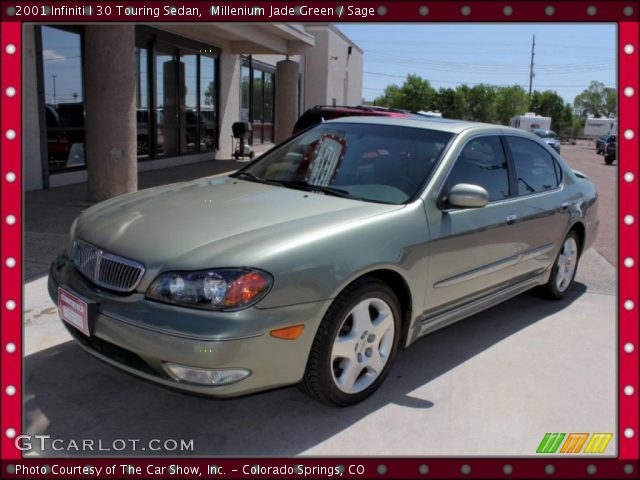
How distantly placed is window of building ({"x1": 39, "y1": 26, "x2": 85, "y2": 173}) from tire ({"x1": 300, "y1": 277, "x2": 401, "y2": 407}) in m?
8.16

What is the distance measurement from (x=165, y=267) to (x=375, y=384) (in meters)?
1.41

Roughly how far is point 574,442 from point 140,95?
39.0 ft

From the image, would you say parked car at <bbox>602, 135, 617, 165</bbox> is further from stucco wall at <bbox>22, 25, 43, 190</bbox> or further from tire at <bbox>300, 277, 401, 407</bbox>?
tire at <bbox>300, 277, 401, 407</bbox>

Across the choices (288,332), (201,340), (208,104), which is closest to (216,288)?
(201,340)

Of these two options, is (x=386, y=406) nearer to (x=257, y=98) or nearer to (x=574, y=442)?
(x=574, y=442)

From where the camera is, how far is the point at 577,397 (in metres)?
3.68

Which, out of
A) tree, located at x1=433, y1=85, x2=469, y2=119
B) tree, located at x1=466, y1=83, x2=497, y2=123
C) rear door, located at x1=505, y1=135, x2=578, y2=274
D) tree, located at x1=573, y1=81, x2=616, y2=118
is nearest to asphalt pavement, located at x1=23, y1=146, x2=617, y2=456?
rear door, located at x1=505, y1=135, x2=578, y2=274

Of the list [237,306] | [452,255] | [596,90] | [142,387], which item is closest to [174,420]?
[142,387]

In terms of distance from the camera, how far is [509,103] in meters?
81.1

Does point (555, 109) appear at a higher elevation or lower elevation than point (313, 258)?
higher

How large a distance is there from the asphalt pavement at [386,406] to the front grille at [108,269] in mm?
596

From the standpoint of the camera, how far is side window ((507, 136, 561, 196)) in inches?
186

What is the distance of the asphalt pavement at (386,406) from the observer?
120 inches

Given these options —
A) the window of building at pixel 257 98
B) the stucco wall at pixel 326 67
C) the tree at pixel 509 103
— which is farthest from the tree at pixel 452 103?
the window of building at pixel 257 98
